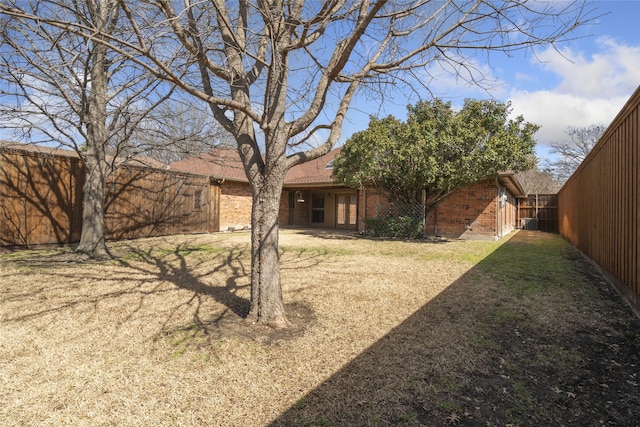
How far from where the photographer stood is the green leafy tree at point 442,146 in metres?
9.84

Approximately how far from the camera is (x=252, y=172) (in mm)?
3625

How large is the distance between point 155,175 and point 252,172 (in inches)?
379

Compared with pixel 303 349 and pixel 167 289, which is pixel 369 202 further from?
pixel 303 349

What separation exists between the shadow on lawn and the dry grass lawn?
0.01m

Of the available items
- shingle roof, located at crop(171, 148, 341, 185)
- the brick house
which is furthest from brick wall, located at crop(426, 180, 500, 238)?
shingle roof, located at crop(171, 148, 341, 185)

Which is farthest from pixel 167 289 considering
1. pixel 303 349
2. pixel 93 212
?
pixel 93 212

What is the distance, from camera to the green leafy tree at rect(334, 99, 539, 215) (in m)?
9.84

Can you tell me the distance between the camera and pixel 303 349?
308 centimetres

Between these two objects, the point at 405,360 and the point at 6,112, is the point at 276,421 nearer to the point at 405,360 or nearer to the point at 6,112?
the point at 405,360

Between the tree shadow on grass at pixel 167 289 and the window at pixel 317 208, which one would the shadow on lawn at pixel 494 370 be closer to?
the tree shadow on grass at pixel 167 289

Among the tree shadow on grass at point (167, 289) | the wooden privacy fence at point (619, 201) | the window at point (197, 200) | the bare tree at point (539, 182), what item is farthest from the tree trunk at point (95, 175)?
the bare tree at point (539, 182)

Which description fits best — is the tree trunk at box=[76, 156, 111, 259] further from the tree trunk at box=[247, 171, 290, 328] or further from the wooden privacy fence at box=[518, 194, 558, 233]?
the wooden privacy fence at box=[518, 194, 558, 233]

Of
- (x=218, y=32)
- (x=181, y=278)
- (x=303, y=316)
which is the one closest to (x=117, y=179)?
(x=181, y=278)

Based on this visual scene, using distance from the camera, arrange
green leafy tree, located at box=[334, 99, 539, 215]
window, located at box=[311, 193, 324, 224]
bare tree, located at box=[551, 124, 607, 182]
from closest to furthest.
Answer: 1. green leafy tree, located at box=[334, 99, 539, 215]
2. window, located at box=[311, 193, 324, 224]
3. bare tree, located at box=[551, 124, 607, 182]
